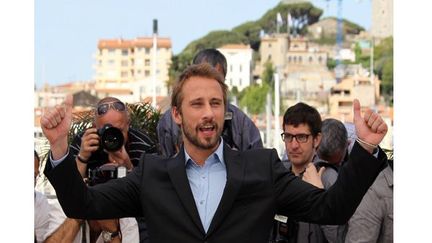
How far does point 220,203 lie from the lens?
3.83m

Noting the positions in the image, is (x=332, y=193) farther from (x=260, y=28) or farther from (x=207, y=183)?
(x=260, y=28)

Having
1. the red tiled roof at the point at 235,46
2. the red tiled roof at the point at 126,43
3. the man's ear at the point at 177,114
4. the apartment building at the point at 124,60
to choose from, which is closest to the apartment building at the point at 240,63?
the red tiled roof at the point at 235,46

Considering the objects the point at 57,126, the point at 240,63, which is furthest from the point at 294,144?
the point at 240,63

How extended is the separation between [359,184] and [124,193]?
0.87m

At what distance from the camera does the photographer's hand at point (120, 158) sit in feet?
17.9

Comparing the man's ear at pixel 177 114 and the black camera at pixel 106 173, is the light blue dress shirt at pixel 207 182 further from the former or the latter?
the black camera at pixel 106 173

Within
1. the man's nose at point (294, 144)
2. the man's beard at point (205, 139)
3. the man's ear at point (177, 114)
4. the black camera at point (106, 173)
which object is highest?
the man's ear at point (177, 114)

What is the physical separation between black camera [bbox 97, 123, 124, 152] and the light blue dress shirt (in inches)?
57.8

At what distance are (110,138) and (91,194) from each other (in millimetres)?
1528

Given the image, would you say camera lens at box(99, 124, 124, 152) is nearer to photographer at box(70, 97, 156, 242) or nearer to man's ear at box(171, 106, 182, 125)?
photographer at box(70, 97, 156, 242)
